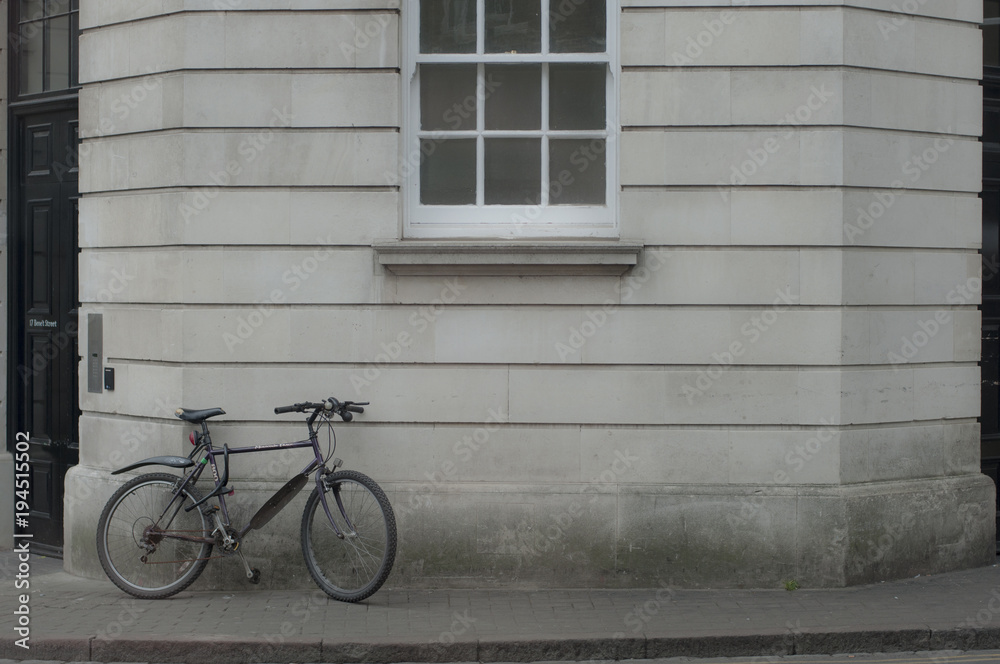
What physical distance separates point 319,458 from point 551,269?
6.74 feet

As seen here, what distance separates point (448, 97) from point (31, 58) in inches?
159

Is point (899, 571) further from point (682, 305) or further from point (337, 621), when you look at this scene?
point (337, 621)

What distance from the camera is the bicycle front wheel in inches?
281

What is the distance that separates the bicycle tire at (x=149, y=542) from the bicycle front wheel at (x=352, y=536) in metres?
0.73

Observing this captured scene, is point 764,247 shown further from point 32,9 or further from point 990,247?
point 32,9

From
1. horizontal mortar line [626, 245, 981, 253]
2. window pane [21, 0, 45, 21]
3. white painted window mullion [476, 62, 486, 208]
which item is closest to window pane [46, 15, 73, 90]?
window pane [21, 0, 45, 21]

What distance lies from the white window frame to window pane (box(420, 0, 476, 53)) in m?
0.05

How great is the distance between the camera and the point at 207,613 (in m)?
7.09

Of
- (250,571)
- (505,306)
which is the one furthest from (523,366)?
(250,571)

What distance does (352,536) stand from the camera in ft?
23.8

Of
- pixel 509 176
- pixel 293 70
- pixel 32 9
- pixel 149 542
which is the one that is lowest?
pixel 149 542

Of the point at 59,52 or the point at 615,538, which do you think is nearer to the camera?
the point at 615,538

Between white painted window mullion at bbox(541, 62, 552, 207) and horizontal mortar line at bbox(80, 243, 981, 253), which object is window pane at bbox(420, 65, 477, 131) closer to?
white painted window mullion at bbox(541, 62, 552, 207)

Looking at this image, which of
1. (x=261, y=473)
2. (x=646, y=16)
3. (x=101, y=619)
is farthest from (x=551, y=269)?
(x=101, y=619)
